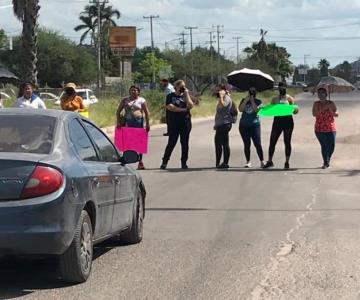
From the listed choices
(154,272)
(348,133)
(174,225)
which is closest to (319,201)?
(174,225)

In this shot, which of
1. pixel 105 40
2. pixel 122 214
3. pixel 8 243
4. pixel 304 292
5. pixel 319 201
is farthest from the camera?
pixel 105 40

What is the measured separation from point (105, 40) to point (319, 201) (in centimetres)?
9718

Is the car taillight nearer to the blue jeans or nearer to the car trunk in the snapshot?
the car trunk

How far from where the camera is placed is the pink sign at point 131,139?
601 inches

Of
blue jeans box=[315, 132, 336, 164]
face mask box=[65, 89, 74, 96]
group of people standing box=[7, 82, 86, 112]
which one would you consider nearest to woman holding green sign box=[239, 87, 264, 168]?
blue jeans box=[315, 132, 336, 164]

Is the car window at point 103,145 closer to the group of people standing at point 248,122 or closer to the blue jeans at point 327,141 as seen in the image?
the group of people standing at point 248,122

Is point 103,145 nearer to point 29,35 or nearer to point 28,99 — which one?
point 28,99

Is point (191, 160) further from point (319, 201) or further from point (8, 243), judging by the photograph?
point (8, 243)

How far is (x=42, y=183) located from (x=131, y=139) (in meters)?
9.55

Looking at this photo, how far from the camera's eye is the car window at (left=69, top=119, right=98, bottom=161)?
6.56 m

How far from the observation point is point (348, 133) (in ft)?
89.2

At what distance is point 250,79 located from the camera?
1677 centimetres

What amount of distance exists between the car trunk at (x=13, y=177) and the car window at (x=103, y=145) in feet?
4.67

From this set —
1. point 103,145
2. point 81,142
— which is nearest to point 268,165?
point 103,145
